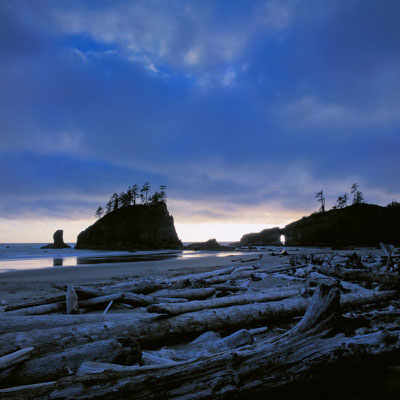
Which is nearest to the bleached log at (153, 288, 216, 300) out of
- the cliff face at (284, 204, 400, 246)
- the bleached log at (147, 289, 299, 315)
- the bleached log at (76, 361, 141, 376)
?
the bleached log at (147, 289, 299, 315)

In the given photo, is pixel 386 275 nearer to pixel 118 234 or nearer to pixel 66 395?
pixel 66 395

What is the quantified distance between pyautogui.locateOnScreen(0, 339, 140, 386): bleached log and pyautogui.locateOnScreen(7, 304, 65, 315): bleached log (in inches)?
96.6

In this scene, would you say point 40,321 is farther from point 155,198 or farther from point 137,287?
point 155,198

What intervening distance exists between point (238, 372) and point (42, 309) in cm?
429

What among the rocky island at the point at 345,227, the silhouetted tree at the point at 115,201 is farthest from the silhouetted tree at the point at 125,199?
the rocky island at the point at 345,227

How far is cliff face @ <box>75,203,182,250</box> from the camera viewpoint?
202 feet

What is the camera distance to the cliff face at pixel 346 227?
166 feet

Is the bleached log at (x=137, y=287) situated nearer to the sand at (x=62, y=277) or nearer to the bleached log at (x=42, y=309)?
the bleached log at (x=42, y=309)

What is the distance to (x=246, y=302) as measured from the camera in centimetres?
466

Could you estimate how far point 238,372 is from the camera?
5.70ft

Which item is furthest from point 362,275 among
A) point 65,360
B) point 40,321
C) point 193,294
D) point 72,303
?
point 40,321

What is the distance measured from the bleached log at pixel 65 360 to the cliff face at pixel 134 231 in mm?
56485

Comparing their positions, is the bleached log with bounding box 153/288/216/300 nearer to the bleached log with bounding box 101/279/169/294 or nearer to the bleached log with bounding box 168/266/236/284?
the bleached log with bounding box 101/279/169/294

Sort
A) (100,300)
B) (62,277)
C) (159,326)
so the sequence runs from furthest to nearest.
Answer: (62,277), (100,300), (159,326)
